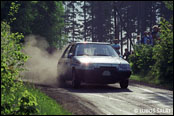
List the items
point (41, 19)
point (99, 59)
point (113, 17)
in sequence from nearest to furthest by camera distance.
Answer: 1. point (99, 59)
2. point (41, 19)
3. point (113, 17)

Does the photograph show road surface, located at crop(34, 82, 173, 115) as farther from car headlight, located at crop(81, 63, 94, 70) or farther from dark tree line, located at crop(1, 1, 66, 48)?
dark tree line, located at crop(1, 1, 66, 48)

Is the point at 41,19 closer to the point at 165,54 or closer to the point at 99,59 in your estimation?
the point at 165,54

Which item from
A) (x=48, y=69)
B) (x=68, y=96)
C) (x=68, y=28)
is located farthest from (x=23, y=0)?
(x=68, y=28)

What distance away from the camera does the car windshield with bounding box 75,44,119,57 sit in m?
12.9

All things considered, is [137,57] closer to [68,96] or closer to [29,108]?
[68,96]

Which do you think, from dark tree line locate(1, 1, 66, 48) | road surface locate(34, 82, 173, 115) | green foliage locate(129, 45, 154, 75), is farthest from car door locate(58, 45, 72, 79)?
dark tree line locate(1, 1, 66, 48)

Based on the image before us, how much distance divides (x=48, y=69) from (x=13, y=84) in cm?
1138

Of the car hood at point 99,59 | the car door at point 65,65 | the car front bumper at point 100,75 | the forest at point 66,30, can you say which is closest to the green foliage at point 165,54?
the forest at point 66,30

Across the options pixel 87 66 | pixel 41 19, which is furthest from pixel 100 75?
pixel 41 19

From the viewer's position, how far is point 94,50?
13094 mm

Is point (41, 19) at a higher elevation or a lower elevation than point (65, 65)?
higher

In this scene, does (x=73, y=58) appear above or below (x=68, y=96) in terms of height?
above

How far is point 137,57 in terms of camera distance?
19.6m

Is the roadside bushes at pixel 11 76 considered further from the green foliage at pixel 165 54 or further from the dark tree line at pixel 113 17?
the dark tree line at pixel 113 17
